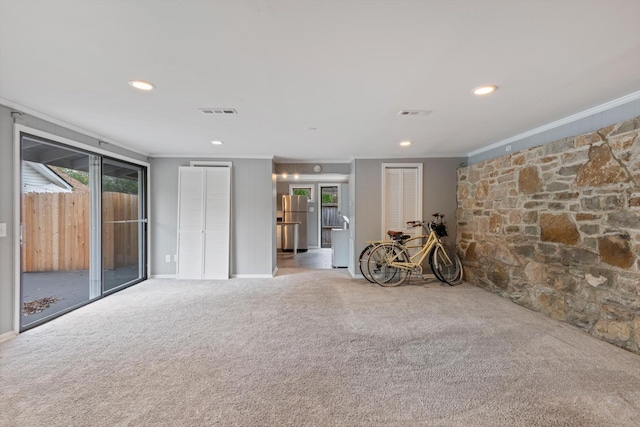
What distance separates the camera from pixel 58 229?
4410 mm

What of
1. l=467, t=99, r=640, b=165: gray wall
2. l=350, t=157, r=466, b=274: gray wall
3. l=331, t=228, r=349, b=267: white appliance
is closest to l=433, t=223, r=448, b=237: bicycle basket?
l=350, t=157, r=466, b=274: gray wall

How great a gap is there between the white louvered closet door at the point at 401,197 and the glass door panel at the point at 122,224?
176 inches

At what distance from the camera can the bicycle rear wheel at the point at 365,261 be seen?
15.2 ft

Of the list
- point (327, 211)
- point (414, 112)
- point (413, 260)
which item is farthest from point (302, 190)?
point (414, 112)

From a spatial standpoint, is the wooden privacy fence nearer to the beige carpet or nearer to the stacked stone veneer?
the beige carpet

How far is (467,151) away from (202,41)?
14.8 feet

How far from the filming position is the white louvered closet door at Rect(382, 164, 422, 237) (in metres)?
5.02

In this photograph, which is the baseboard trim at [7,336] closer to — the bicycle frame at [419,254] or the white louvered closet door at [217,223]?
the white louvered closet door at [217,223]

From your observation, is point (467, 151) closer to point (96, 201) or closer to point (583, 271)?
point (583, 271)

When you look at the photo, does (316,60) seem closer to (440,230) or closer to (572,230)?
(572,230)

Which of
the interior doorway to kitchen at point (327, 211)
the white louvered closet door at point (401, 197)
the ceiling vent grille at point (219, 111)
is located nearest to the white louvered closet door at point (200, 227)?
the ceiling vent grille at point (219, 111)

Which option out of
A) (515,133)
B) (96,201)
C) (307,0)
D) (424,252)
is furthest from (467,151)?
(96,201)

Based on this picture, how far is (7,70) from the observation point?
197 cm

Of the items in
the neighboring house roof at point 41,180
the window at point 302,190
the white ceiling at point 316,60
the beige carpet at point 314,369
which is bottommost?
the beige carpet at point 314,369
